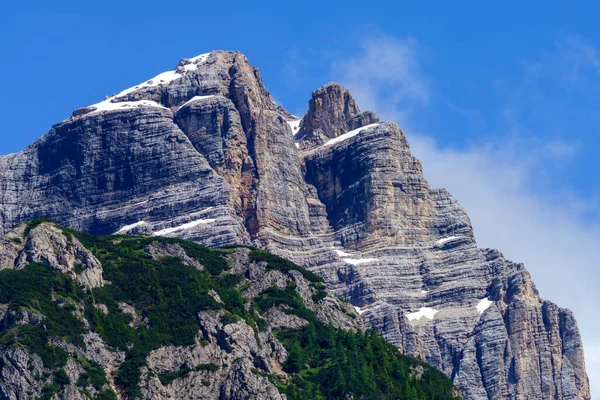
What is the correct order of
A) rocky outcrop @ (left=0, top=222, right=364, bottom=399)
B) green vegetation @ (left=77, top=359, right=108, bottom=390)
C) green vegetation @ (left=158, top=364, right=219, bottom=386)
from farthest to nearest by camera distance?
1. green vegetation @ (left=158, top=364, right=219, bottom=386)
2. green vegetation @ (left=77, top=359, right=108, bottom=390)
3. rocky outcrop @ (left=0, top=222, right=364, bottom=399)

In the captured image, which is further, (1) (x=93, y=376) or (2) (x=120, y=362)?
(2) (x=120, y=362)

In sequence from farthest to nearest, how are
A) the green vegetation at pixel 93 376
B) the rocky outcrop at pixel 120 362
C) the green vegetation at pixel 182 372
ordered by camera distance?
the green vegetation at pixel 182 372 < the green vegetation at pixel 93 376 < the rocky outcrop at pixel 120 362

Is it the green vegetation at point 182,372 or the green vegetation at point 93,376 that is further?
the green vegetation at point 182,372

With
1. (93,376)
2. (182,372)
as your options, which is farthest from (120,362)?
(93,376)

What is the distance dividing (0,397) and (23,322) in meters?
13.6

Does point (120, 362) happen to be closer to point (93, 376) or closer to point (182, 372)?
point (182, 372)

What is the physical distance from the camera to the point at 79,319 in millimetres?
190000

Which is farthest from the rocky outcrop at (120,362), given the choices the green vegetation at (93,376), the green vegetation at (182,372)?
the green vegetation at (93,376)

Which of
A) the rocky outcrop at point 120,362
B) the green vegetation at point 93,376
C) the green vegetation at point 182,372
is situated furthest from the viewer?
the green vegetation at point 182,372

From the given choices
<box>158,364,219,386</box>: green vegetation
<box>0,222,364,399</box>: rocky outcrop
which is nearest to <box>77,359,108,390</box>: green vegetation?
<box>0,222,364,399</box>: rocky outcrop

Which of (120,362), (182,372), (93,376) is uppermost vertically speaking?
(120,362)

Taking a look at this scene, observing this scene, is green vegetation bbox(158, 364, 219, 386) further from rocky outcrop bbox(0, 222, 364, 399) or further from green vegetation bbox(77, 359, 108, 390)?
green vegetation bbox(77, 359, 108, 390)

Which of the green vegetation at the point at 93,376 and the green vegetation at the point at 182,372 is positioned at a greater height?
the green vegetation at the point at 182,372

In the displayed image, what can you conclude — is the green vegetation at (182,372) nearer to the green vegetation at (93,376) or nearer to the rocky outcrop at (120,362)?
the rocky outcrop at (120,362)
